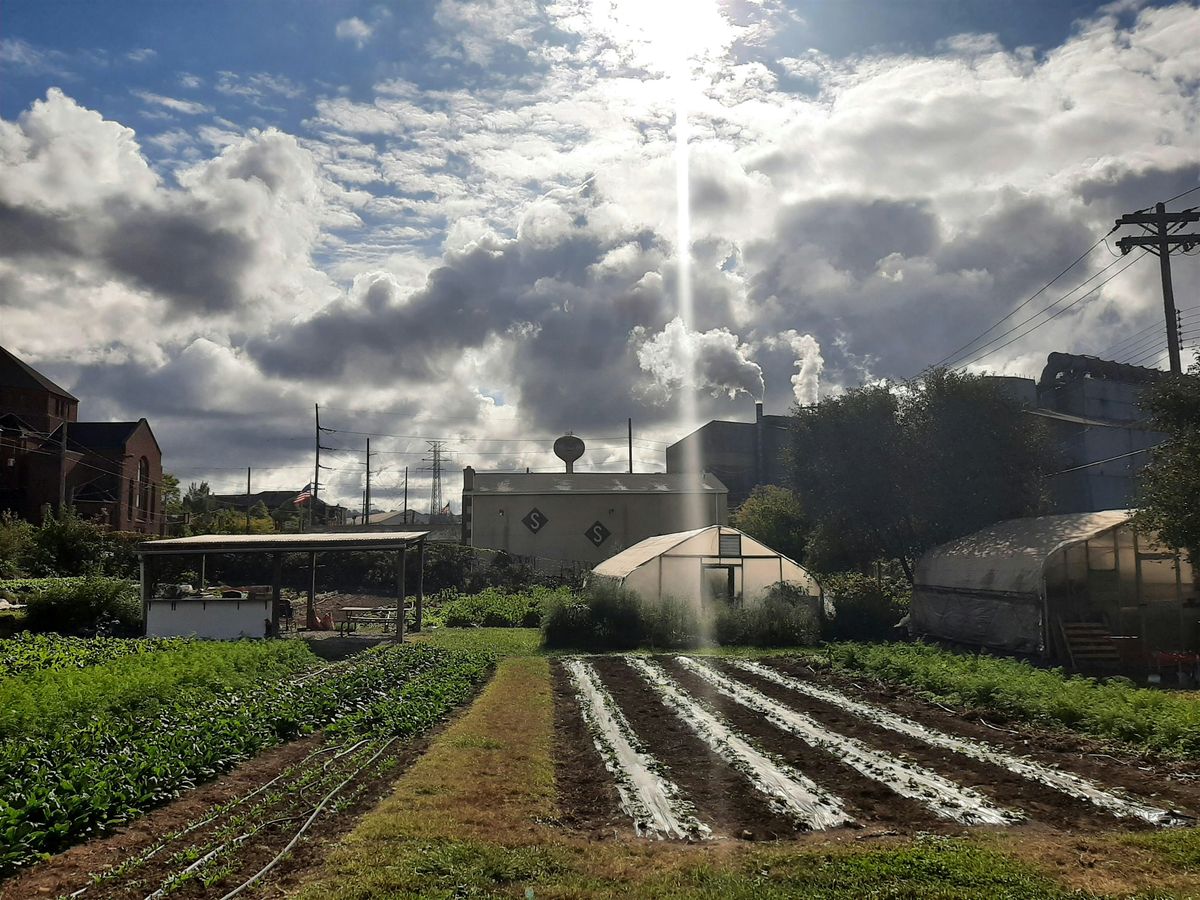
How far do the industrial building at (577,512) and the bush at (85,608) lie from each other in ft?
98.9

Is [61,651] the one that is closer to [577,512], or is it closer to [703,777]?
[703,777]

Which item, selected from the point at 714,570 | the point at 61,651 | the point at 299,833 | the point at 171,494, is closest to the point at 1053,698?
the point at 299,833

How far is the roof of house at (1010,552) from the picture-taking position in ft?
72.6

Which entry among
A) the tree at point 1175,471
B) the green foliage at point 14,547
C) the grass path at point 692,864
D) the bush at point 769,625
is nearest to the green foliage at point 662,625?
the bush at point 769,625

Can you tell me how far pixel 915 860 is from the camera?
23.1 feet

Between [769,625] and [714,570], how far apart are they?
11.8 feet

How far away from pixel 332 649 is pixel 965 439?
20744 millimetres

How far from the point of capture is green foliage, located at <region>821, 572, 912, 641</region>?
28969 millimetres

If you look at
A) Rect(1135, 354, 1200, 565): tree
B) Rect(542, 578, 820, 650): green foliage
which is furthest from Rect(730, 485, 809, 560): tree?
Rect(1135, 354, 1200, 565): tree

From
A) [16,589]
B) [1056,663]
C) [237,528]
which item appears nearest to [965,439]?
[1056,663]

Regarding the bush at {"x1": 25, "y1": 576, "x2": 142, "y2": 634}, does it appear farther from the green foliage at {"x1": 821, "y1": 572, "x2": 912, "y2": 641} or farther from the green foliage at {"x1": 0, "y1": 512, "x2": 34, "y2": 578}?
the green foliage at {"x1": 821, "y1": 572, "x2": 912, "y2": 641}

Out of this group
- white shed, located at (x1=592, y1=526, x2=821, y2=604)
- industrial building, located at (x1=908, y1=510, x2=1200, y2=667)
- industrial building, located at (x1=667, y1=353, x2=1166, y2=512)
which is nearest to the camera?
industrial building, located at (x1=908, y1=510, x2=1200, y2=667)

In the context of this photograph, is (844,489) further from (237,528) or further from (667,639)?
(237,528)

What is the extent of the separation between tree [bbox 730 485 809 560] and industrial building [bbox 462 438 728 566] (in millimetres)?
8033
